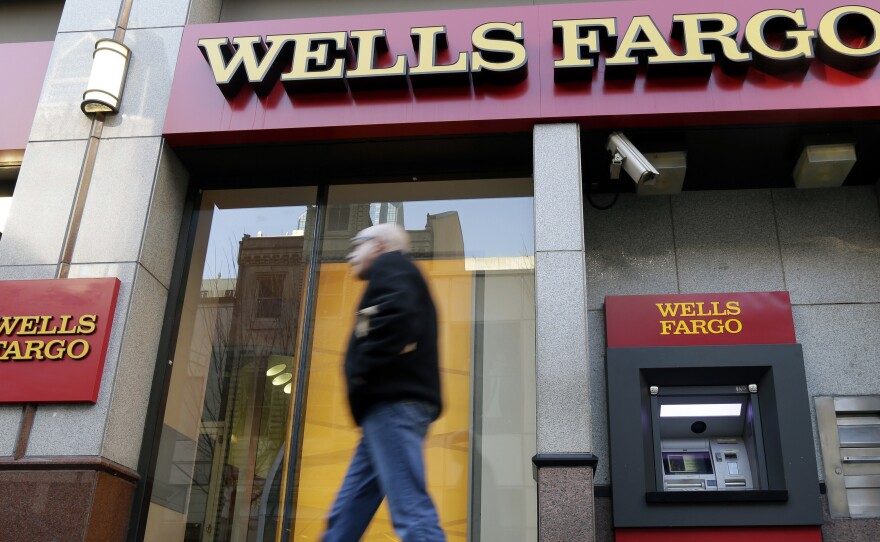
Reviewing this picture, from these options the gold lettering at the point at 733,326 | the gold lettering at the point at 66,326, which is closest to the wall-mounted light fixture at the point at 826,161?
the gold lettering at the point at 733,326

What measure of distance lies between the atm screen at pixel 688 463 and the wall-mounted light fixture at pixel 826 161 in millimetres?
2538

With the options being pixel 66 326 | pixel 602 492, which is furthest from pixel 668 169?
pixel 66 326

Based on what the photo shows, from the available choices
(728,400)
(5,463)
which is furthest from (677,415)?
(5,463)

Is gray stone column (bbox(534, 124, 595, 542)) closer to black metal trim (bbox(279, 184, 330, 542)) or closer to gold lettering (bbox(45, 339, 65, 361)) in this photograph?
black metal trim (bbox(279, 184, 330, 542))

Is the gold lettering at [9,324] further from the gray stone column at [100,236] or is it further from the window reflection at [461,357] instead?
the window reflection at [461,357]

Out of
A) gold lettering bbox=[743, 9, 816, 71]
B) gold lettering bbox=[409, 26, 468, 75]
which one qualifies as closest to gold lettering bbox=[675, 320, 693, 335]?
gold lettering bbox=[743, 9, 816, 71]

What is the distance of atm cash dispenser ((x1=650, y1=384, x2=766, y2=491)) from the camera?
6719 millimetres

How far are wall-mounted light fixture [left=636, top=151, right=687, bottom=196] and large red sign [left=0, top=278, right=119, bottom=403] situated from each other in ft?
14.9

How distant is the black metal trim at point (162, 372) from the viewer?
6938 millimetres

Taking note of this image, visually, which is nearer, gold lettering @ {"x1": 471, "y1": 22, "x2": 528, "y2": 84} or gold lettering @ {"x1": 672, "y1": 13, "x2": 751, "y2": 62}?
gold lettering @ {"x1": 672, "y1": 13, "x2": 751, "y2": 62}

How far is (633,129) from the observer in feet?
23.9

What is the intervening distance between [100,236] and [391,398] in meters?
4.51

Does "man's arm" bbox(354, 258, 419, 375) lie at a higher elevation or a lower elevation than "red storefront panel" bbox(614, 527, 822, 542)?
higher

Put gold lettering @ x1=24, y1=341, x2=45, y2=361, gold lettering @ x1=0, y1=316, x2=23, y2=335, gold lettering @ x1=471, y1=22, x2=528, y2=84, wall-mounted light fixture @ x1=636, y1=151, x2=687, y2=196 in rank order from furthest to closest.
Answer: wall-mounted light fixture @ x1=636, y1=151, x2=687, y2=196 < gold lettering @ x1=471, y1=22, x2=528, y2=84 < gold lettering @ x1=0, y1=316, x2=23, y2=335 < gold lettering @ x1=24, y1=341, x2=45, y2=361
